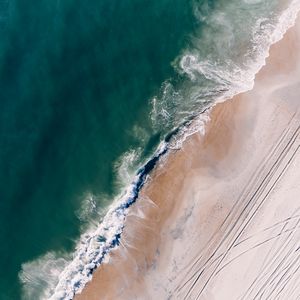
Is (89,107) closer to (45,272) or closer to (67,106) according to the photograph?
(67,106)

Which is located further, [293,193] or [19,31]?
[19,31]

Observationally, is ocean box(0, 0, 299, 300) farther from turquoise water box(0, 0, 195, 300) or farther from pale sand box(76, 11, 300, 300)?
pale sand box(76, 11, 300, 300)

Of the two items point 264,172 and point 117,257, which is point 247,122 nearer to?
point 264,172

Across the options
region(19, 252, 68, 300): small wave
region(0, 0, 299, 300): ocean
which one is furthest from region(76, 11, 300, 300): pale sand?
region(19, 252, 68, 300): small wave

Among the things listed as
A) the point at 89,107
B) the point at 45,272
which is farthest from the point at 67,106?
the point at 45,272

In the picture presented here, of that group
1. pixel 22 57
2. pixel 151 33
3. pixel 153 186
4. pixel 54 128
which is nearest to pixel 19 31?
pixel 22 57

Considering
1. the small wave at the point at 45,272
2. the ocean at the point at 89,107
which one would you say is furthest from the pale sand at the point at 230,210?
the small wave at the point at 45,272

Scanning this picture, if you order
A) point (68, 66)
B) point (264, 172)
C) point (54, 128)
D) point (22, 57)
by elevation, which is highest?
point (22, 57)

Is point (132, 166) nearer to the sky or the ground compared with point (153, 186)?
nearer to the sky
